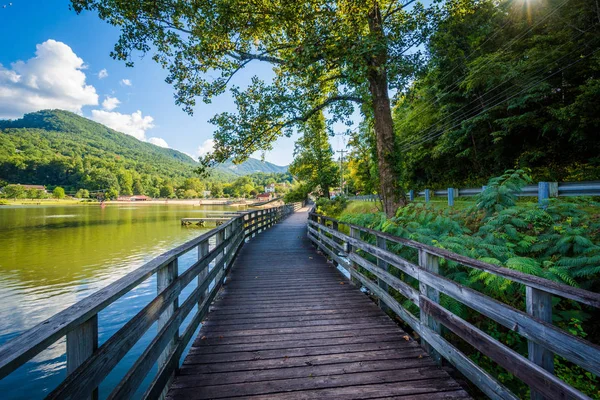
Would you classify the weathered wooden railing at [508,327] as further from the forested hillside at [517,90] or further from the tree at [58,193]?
the tree at [58,193]

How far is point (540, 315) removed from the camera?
1813 mm

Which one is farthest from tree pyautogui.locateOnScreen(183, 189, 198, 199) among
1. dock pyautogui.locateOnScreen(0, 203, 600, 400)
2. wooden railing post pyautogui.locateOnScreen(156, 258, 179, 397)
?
wooden railing post pyautogui.locateOnScreen(156, 258, 179, 397)

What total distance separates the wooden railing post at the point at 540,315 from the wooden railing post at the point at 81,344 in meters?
2.66

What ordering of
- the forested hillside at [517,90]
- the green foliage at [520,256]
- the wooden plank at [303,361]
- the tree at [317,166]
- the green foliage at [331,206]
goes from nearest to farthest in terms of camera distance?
the wooden plank at [303,361], the green foliage at [520,256], the forested hillside at [517,90], the green foliage at [331,206], the tree at [317,166]

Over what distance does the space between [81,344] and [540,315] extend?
2.74 metres

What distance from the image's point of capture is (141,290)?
400 inches

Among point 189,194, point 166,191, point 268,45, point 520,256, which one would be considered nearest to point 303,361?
point 520,256

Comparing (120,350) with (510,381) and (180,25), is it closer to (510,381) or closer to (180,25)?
(510,381)

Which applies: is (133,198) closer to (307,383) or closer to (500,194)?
(500,194)

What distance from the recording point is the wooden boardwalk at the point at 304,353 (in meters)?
2.47

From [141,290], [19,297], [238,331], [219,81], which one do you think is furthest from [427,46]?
[19,297]

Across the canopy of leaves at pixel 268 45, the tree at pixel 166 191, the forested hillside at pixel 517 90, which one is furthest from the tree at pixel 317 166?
the tree at pixel 166 191

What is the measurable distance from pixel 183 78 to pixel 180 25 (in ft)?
5.02

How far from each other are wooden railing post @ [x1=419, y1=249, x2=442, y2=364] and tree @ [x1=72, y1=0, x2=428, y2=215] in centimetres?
465
